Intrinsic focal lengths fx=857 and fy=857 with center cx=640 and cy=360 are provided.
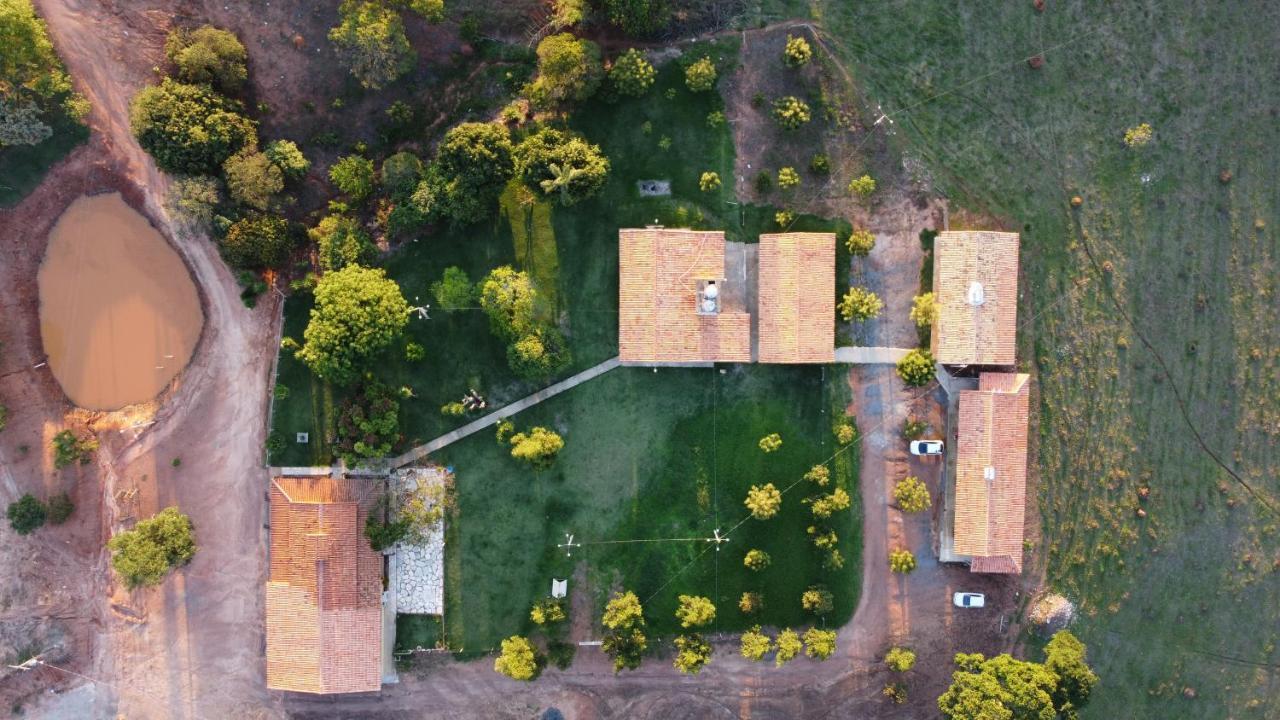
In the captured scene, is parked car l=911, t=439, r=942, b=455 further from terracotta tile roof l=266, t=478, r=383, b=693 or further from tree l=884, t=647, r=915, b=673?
terracotta tile roof l=266, t=478, r=383, b=693

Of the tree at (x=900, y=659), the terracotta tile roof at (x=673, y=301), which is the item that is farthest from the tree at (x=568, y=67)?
the tree at (x=900, y=659)

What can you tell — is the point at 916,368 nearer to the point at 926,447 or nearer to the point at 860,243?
the point at 926,447

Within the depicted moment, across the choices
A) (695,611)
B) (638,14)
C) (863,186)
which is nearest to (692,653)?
(695,611)

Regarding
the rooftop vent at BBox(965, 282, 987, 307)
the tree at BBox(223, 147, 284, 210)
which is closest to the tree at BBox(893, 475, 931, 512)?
the rooftop vent at BBox(965, 282, 987, 307)

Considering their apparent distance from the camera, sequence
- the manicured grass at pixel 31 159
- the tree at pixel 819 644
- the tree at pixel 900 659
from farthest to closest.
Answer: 1. the manicured grass at pixel 31 159
2. the tree at pixel 900 659
3. the tree at pixel 819 644

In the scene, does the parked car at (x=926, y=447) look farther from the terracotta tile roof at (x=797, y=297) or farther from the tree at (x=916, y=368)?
the terracotta tile roof at (x=797, y=297)
